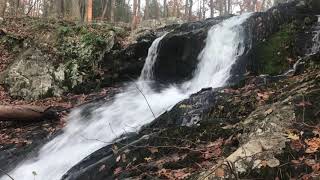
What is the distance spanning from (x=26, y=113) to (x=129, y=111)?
2632 mm

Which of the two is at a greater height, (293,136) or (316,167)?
(293,136)

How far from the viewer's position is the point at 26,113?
11.9 metres

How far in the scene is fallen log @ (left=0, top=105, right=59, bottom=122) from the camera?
459 inches

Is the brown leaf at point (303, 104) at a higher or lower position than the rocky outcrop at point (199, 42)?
lower

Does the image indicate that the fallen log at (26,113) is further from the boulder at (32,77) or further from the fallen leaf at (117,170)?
the fallen leaf at (117,170)

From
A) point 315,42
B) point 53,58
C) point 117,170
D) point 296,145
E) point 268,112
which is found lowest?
point 117,170

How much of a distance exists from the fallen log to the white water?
0.64 meters

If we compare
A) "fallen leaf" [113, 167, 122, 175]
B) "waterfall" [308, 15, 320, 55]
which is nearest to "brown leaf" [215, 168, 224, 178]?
"fallen leaf" [113, 167, 122, 175]

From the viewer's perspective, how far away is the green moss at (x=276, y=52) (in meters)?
11.7

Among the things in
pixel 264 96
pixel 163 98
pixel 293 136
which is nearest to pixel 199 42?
pixel 163 98

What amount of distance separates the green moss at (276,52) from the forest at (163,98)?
3cm

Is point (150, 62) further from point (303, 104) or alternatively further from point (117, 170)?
point (303, 104)

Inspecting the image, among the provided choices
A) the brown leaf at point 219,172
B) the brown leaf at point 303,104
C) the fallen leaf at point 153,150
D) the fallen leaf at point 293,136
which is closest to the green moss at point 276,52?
the brown leaf at point 303,104

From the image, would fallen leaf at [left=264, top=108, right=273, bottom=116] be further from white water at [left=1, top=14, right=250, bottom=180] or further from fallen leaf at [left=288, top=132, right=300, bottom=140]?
white water at [left=1, top=14, right=250, bottom=180]
